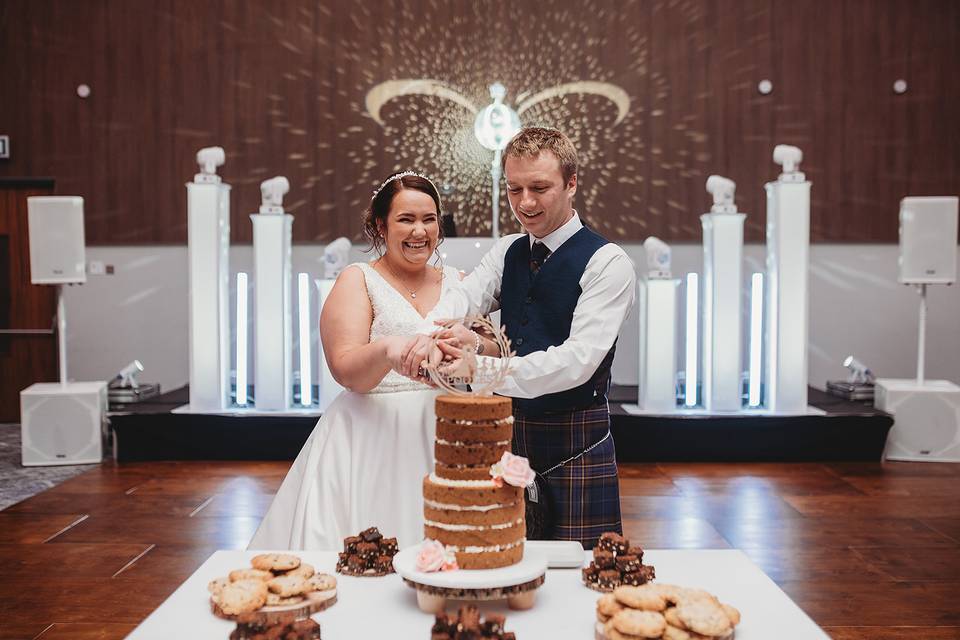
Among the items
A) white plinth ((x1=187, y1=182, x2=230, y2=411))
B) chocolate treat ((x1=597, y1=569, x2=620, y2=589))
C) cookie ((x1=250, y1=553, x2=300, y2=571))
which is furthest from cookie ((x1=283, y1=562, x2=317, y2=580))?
white plinth ((x1=187, y1=182, x2=230, y2=411))

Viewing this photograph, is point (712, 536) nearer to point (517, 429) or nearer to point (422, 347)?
point (517, 429)

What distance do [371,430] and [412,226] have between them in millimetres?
548

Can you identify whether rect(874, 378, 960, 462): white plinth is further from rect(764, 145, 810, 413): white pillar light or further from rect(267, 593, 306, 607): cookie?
rect(267, 593, 306, 607): cookie

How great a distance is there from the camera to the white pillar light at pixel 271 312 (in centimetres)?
574

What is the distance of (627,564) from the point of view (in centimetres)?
145

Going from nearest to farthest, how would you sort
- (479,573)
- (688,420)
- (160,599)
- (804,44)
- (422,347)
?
(479,573) < (422,347) < (160,599) < (688,420) < (804,44)

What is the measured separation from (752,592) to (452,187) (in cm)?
600

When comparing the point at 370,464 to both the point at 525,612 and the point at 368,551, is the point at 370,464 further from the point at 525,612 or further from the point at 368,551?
the point at 525,612

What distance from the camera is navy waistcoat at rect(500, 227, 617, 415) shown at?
2.17 meters

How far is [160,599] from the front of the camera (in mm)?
3199

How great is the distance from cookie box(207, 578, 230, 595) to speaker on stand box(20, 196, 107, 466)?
461 centimetres

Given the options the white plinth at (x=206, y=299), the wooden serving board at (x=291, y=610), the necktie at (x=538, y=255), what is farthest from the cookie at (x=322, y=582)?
the white plinth at (x=206, y=299)

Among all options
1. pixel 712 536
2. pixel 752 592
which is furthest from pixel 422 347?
pixel 712 536

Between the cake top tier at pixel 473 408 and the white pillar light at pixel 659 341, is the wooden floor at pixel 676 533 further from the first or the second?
the cake top tier at pixel 473 408
